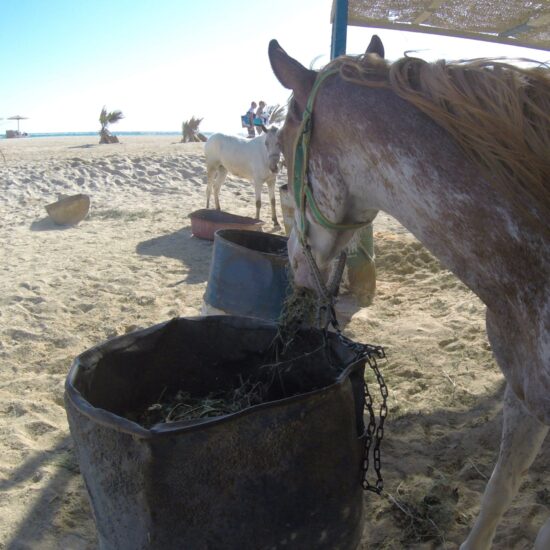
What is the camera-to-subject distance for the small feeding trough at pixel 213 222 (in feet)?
21.2

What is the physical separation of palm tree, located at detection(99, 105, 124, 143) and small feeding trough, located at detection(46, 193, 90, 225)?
1831 centimetres

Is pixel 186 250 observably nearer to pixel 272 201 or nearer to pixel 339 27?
pixel 272 201

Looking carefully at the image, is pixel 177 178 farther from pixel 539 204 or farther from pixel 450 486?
pixel 539 204

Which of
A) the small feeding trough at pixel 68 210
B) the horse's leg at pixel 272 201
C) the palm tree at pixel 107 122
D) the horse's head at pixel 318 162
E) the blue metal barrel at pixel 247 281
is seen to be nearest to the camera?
the horse's head at pixel 318 162

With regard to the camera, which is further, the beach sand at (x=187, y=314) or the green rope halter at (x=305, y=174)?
the beach sand at (x=187, y=314)

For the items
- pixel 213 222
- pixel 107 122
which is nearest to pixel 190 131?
pixel 107 122

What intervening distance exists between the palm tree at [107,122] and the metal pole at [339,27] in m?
22.9

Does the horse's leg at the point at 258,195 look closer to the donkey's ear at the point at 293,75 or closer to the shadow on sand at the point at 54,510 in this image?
the shadow on sand at the point at 54,510

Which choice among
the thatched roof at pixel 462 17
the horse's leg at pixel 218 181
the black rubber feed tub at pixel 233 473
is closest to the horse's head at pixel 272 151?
the horse's leg at pixel 218 181

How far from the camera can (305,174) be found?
5.15ft

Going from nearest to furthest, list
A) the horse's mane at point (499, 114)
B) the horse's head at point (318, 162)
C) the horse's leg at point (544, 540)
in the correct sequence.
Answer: the horse's mane at point (499, 114)
the horse's leg at point (544, 540)
the horse's head at point (318, 162)

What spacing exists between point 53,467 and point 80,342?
1517mm

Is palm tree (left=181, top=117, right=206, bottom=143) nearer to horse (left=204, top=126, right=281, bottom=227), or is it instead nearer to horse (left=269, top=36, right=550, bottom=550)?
horse (left=204, top=126, right=281, bottom=227)

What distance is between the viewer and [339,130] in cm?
140
